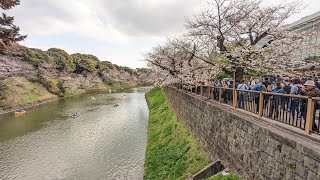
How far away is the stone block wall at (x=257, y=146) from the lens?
512 centimetres

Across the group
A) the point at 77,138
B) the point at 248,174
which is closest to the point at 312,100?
the point at 248,174

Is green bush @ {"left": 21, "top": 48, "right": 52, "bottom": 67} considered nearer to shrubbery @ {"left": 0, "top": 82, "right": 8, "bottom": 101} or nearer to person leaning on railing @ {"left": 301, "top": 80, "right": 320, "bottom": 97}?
shrubbery @ {"left": 0, "top": 82, "right": 8, "bottom": 101}

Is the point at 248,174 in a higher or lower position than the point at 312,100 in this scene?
lower

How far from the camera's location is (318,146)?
4957 millimetres

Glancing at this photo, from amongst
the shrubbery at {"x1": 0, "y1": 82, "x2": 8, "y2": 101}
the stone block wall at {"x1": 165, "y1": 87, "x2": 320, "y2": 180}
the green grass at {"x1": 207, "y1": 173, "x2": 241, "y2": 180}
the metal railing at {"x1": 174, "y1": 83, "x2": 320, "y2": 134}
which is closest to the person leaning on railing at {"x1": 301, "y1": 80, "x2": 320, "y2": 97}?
the metal railing at {"x1": 174, "y1": 83, "x2": 320, "y2": 134}

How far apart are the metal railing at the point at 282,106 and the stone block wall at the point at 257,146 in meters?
0.29

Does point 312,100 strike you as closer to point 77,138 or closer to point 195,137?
point 195,137

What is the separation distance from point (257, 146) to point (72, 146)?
18.3 metres

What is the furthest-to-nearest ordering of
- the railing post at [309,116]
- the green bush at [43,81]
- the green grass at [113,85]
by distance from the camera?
the green grass at [113,85]
the green bush at [43,81]
the railing post at [309,116]

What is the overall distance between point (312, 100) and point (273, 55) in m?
8.36

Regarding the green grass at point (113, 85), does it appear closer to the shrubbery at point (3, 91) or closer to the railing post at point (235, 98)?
the shrubbery at point (3, 91)

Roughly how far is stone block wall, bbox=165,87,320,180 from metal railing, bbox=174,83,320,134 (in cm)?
29

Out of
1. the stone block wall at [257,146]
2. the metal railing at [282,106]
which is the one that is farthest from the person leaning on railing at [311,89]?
the stone block wall at [257,146]

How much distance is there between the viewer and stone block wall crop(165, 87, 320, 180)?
512 cm
